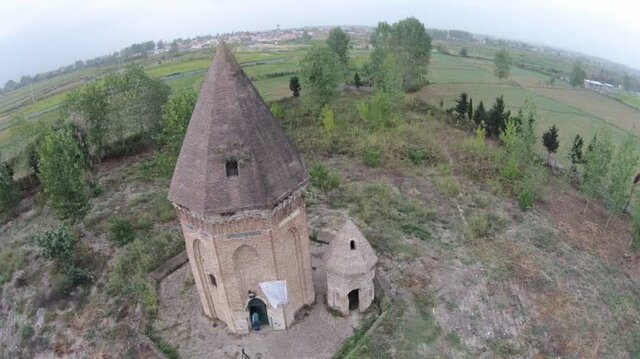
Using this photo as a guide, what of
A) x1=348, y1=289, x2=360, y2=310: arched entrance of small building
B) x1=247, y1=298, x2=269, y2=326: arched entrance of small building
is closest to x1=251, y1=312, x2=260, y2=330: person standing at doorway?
x1=247, y1=298, x2=269, y2=326: arched entrance of small building

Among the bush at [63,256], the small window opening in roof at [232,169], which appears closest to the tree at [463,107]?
the small window opening in roof at [232,169]

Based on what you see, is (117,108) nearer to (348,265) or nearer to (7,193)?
(7,193)

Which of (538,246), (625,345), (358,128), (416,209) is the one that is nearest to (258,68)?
(358,128)

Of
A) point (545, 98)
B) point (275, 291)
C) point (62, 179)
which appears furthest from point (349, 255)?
point (545, 98)

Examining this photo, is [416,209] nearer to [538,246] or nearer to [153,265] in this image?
[538,246]

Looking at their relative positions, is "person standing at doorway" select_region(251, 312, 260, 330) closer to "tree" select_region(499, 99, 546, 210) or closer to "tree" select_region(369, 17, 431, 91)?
"tree" select_region(499, 99, 546, 210)

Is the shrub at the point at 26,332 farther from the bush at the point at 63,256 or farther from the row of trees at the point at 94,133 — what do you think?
the row of trees at the point at 94,133
